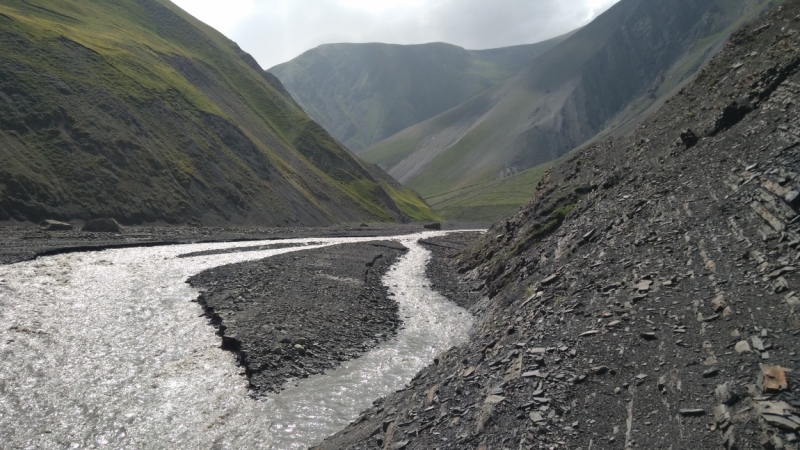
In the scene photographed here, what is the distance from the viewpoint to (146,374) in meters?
21.0

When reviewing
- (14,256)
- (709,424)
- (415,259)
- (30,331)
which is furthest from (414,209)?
(709,424)

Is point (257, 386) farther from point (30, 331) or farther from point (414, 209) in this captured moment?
point (414, 209)

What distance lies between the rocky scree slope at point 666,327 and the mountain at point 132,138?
5645 cm

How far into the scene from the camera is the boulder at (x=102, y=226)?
185 ft

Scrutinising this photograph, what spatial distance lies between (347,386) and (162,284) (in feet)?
65.1

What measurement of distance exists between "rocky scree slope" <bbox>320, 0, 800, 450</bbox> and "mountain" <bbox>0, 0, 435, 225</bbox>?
5645cm

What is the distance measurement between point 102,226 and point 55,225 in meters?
4.43

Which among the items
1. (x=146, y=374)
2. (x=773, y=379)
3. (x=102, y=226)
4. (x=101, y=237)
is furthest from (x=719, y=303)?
(x=102, y=226)

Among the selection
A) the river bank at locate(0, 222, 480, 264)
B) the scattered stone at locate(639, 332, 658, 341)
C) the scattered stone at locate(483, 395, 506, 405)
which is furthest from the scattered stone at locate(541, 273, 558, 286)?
the river bank at locate(0, 222, 480, 264)

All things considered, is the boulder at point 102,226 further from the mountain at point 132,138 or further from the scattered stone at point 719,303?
the scattered stone at point 719,303

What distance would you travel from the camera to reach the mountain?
6206 cm

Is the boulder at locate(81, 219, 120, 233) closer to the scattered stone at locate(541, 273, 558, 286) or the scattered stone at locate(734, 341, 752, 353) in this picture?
the scattered stone at locate(541, 273, 558, 286)

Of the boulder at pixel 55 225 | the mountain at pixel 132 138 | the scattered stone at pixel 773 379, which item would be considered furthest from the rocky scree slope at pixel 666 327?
the mountain at pixel 132 138

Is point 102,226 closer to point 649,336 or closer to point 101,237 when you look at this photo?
point 101,237
